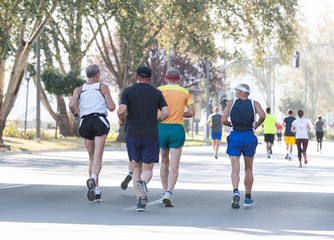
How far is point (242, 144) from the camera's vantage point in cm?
1083

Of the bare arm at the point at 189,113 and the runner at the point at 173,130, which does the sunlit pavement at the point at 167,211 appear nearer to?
the runner at the point at 173,130

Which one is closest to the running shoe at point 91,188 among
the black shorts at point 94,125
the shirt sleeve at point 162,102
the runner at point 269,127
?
the black shorts at point 94,125

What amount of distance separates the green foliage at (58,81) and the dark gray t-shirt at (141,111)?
3017cm

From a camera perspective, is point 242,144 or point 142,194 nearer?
point 142,194

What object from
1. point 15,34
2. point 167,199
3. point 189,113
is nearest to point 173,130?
point 189,113

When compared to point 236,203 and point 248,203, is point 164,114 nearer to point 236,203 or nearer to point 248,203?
point 236,203

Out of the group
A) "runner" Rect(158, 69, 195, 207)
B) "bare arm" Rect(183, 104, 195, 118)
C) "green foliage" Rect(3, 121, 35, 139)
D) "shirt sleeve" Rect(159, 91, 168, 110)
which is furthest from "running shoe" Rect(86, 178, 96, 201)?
"green foliage" Rect(3, 121, 35, 139)

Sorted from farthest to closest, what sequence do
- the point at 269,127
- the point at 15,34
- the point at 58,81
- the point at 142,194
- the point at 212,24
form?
the point at 58,81 → the point at 212,24 → the point at 15,34 → the point at 269,127 → the point at 142,194

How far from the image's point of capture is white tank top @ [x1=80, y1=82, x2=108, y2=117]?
1107 cm

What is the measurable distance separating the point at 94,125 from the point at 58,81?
29.3 meters

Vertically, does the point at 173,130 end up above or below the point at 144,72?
below

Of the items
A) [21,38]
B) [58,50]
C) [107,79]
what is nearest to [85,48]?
[58,50]

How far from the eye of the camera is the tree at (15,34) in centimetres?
2465

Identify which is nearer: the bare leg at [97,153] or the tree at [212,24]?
the bare leg at [97,153]
